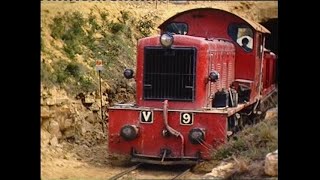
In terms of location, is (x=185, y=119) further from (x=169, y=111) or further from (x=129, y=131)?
(x=129, y=131)

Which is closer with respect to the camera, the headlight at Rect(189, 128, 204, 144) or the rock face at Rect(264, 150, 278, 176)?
the rock face at Rect(264, 150, 278, 176)

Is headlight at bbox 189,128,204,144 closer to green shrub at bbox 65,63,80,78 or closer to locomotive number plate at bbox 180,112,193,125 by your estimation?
locomotive number plate at bbox 180,112,193,125

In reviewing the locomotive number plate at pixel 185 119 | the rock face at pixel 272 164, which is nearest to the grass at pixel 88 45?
the locomotive number plate at pixel 185 119

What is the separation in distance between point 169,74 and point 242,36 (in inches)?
12.0

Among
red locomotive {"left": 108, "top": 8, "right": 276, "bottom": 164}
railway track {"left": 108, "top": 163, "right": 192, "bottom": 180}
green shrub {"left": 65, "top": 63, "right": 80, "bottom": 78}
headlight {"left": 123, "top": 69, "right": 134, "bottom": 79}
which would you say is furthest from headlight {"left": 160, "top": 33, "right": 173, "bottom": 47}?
railway track {"left": 108, "top": 163, "right": 192, "bottom": 180}

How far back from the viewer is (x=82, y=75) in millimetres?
Answer: 2525

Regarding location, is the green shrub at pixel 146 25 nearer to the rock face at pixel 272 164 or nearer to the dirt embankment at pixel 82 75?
the dirt embankment at pixel 82 75

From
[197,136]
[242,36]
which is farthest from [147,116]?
[242,36]

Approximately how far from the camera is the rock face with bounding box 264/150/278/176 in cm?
239

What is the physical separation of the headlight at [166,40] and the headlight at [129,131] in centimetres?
30
